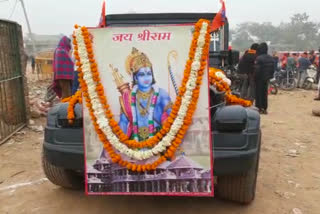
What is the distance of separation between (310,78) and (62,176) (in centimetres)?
1391

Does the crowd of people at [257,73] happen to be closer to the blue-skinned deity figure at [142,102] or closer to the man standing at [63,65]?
the man standing at [63,65]

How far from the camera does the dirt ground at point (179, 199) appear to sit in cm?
344

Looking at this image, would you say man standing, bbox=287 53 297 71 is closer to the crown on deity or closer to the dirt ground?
the dirt ground

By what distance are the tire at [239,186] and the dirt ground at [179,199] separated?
14 cm

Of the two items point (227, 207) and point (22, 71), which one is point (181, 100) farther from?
point (22, 71)

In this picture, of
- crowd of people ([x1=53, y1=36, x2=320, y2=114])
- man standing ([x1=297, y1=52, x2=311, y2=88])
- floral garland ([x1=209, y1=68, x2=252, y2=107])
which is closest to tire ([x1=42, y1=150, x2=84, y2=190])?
floral garland ([x1=209, y1=68, x2=252, y2=107])

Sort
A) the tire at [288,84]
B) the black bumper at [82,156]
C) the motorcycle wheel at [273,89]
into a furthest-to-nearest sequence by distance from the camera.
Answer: the tire at [288,84]
the motorcycle wheel at [273,89]
the black bumper at [82,156]

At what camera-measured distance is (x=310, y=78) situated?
1520 centimetres

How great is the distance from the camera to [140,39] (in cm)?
264

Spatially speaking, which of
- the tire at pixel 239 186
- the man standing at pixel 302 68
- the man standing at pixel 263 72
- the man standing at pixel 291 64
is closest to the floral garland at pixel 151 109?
the tire at pixel 239 186

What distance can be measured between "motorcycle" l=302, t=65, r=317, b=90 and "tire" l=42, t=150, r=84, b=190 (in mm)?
13557

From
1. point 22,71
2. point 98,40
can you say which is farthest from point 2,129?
point 98,40

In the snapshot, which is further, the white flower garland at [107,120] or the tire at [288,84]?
the tire at [288,84]

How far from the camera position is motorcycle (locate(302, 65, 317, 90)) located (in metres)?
15.2
